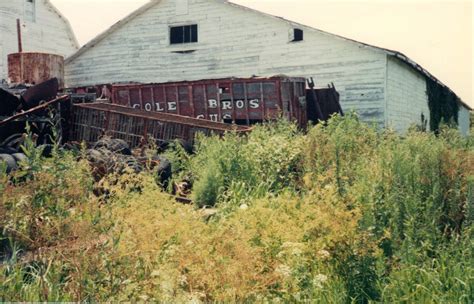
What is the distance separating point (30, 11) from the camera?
1024 inches

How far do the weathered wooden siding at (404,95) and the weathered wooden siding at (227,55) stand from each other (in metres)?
0.77

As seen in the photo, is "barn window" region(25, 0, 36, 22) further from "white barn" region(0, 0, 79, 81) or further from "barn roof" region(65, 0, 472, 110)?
Answer: "barn roof" region(65, 0, 472, 110)

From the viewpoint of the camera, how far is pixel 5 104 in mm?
13430

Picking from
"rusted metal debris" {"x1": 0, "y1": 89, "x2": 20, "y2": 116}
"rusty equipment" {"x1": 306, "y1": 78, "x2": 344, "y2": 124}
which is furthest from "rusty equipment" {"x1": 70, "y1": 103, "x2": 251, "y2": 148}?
"rusty equipment" {"x1": 306, "y1": 78, "x2": 344, "y2": 124}

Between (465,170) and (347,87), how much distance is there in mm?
13361

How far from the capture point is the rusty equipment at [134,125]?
12.8 metres

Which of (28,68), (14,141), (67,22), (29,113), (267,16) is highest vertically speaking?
(67,22)

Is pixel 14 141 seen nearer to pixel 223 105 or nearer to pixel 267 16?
pixel 223 105

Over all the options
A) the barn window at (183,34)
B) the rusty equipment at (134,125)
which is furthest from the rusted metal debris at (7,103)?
the barn window at (183,34)

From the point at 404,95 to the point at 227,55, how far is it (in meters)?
7.39

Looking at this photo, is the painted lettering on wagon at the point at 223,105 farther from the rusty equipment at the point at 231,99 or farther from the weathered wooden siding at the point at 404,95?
the weathered wooden siding at the point at 404,95

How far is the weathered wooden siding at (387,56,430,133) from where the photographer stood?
1905 cm

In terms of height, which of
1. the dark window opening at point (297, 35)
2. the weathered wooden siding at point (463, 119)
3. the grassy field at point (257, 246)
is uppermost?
the dark window opening at point (297, 35)

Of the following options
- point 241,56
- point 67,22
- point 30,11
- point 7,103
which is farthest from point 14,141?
point 67,22
